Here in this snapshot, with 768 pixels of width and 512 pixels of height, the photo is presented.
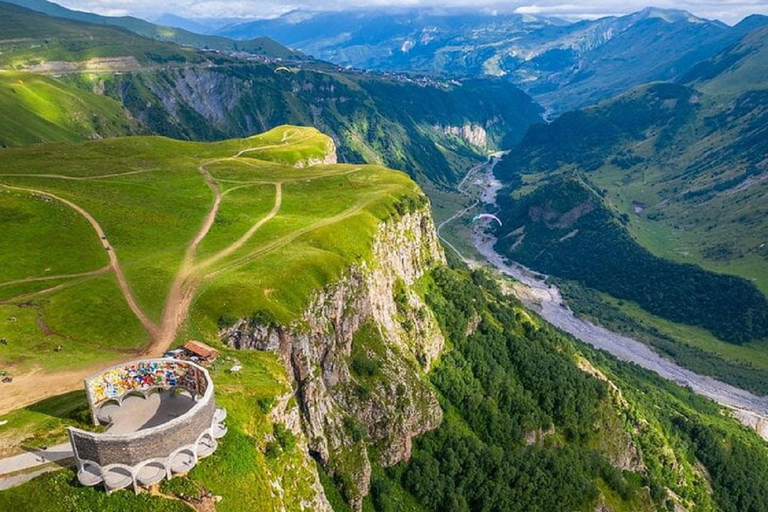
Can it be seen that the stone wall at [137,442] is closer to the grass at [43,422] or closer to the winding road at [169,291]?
the grass at [43,422]

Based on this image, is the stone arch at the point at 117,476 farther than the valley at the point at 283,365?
No

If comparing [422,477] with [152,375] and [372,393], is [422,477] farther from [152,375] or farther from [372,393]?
[152,375]

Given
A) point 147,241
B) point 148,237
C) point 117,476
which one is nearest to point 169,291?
point 147,241

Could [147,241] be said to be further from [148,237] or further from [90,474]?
[90,474]

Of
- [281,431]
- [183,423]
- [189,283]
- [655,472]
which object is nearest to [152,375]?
[183,423]

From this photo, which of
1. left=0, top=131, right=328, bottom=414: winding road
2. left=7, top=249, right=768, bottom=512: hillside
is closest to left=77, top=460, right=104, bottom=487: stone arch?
left=7, top=249, right=768, bottom=512: hillside

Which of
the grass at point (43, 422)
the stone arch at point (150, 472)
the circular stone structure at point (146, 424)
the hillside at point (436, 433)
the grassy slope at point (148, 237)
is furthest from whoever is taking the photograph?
the grassy slope at point (148, 237)

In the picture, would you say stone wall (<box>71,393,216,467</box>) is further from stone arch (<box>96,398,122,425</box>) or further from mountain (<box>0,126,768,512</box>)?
stone arch (<box>96,398,122,425</box>)

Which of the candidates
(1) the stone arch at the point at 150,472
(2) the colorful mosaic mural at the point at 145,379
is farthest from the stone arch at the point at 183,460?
(2) the colorful mosaic mural at the point at 145,379
